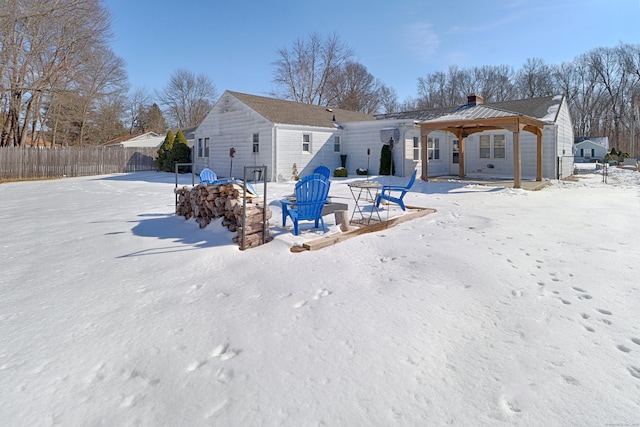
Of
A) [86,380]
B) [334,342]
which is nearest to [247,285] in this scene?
[334,342]

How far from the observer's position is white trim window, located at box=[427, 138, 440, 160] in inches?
758

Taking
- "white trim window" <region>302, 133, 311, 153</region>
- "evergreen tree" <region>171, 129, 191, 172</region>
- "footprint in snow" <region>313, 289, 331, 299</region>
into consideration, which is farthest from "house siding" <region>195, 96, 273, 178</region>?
"footprint in snow" <region>313, 289, 331, 299</region>

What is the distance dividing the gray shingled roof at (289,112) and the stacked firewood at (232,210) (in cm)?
A: 1146

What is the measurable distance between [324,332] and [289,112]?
17.9 metres

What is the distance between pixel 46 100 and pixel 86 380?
1252 inches

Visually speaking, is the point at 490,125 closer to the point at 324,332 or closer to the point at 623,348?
the point at 623,348

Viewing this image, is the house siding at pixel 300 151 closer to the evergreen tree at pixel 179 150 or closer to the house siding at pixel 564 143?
the evergreen tree at pixel 179 150

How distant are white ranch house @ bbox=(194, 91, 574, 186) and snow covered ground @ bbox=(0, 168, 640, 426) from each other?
12.1 metres

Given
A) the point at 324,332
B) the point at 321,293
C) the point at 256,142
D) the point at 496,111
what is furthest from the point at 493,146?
the point at 324,332

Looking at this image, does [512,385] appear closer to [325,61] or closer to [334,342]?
[334,342]

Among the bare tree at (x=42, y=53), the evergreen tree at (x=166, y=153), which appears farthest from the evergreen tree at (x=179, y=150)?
the bare tree at (x=42, y=53)

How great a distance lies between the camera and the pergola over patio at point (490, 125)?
43.0 ft

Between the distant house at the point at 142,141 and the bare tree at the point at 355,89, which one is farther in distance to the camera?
the bare tree at the point at 355,89

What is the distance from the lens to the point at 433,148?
1959 cm
